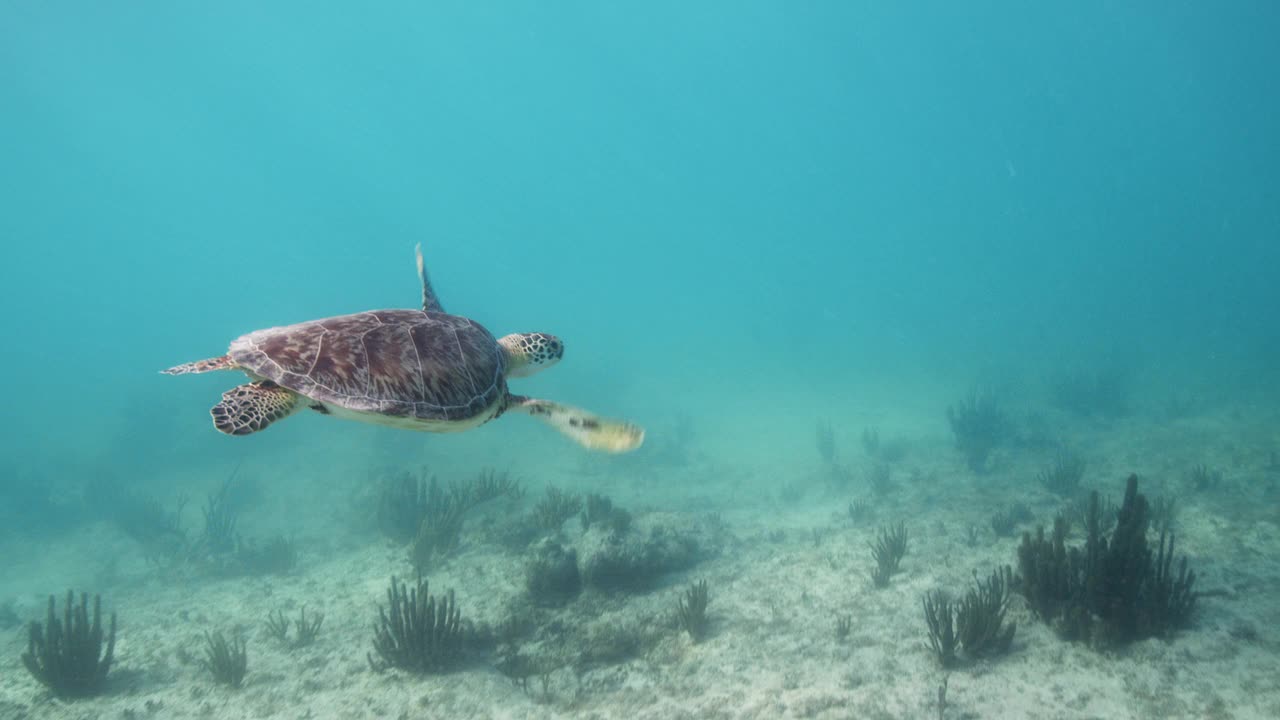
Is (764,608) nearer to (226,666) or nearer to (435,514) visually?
(435,514)

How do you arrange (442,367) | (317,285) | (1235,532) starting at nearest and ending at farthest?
(442,367) → (1235,532) → (317,285)

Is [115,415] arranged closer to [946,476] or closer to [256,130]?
[946,476]

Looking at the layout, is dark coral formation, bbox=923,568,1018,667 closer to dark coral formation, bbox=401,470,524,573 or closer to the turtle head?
the turtle head

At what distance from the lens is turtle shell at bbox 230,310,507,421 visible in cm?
Answer: 382

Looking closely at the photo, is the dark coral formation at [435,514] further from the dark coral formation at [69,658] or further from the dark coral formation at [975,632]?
the dark coral formation at [975,632]

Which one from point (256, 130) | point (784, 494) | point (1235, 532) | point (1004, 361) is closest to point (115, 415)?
point (784, 494)

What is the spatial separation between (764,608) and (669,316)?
75478 millimetres

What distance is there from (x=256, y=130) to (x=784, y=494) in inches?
6153

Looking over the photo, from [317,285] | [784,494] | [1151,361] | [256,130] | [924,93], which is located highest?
[924,93]

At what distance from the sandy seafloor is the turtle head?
118 inches

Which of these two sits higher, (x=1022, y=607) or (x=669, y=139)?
(x=669, y=139)

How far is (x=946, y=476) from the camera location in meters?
12.9

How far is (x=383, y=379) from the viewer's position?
3986mm

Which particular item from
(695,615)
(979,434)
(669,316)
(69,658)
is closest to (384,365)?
(695,615)
